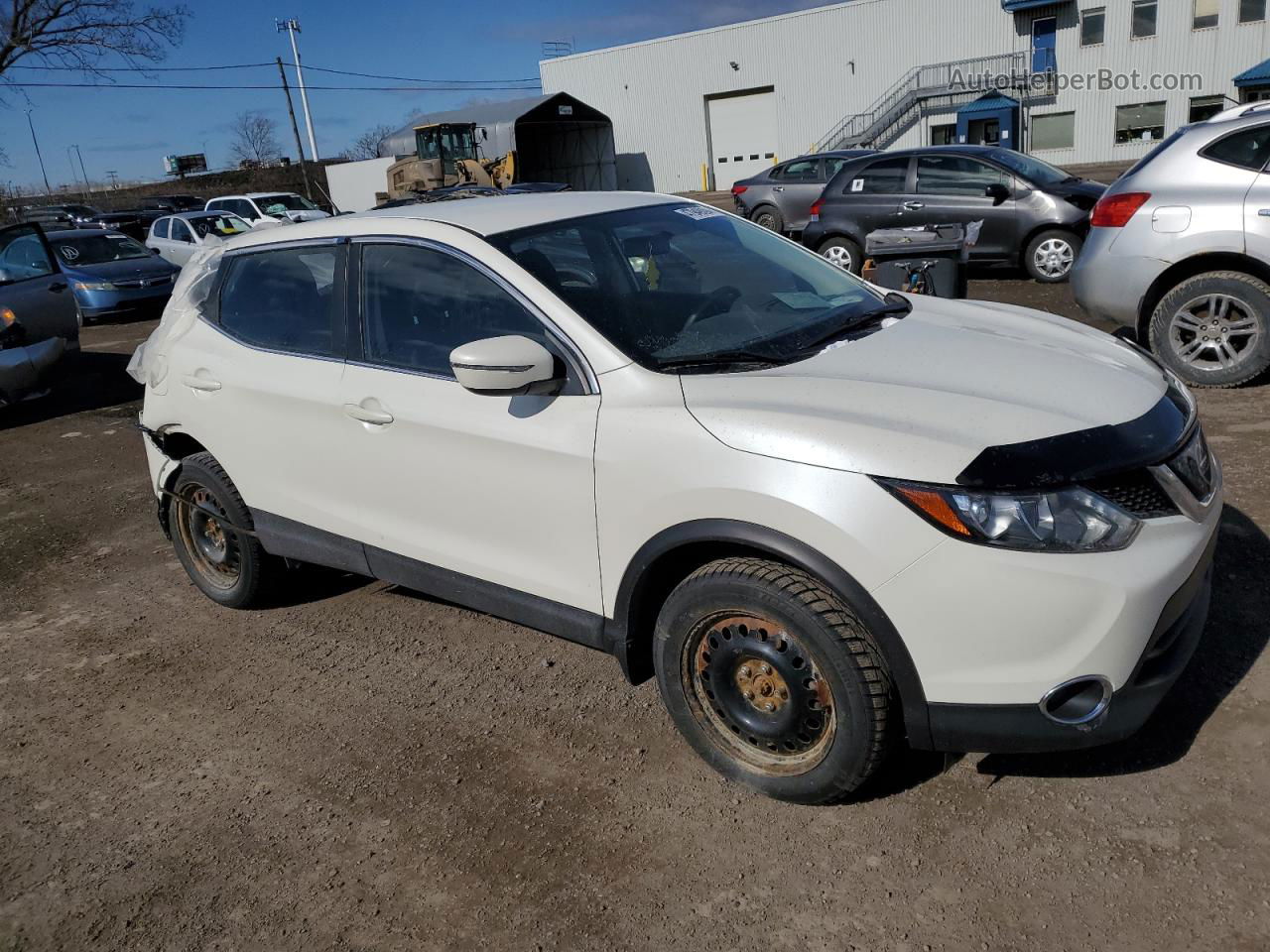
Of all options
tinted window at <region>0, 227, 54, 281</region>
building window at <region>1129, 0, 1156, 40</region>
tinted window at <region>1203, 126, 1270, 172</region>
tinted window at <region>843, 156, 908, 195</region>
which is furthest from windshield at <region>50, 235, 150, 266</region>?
building window at <region>1129, 0, 1156, 40</region>

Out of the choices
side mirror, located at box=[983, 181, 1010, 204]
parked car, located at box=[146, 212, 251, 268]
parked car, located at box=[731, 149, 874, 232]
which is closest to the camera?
side mirror, located at box=[983, 181, 1010, 204]

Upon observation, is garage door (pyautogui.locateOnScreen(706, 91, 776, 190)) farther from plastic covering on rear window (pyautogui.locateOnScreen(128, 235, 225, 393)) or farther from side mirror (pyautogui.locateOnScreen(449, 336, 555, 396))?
side mirror (pyautogui.locateOnScreen(449, 336, 555, 396))

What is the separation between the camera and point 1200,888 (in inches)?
95.6

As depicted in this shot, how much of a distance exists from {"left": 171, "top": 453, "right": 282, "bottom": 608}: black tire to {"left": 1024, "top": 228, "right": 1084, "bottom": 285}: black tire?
31.8 feet

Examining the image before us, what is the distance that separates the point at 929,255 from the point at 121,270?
43.2 ft

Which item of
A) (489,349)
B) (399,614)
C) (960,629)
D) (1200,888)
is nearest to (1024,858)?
(1200,888)

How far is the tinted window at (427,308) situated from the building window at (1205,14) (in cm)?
4120

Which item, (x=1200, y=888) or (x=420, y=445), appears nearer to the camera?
(x=1200, y=888)

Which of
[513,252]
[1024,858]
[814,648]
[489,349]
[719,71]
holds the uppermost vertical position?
[719,71]

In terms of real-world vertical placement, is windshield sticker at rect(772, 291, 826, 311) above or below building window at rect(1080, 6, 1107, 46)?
below

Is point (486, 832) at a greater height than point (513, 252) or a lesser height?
lesser

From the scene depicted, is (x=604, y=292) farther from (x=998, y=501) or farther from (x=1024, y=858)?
(x=1024, y=858)

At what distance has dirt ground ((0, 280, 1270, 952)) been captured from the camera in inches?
98.9

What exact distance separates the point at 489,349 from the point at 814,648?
124cm
